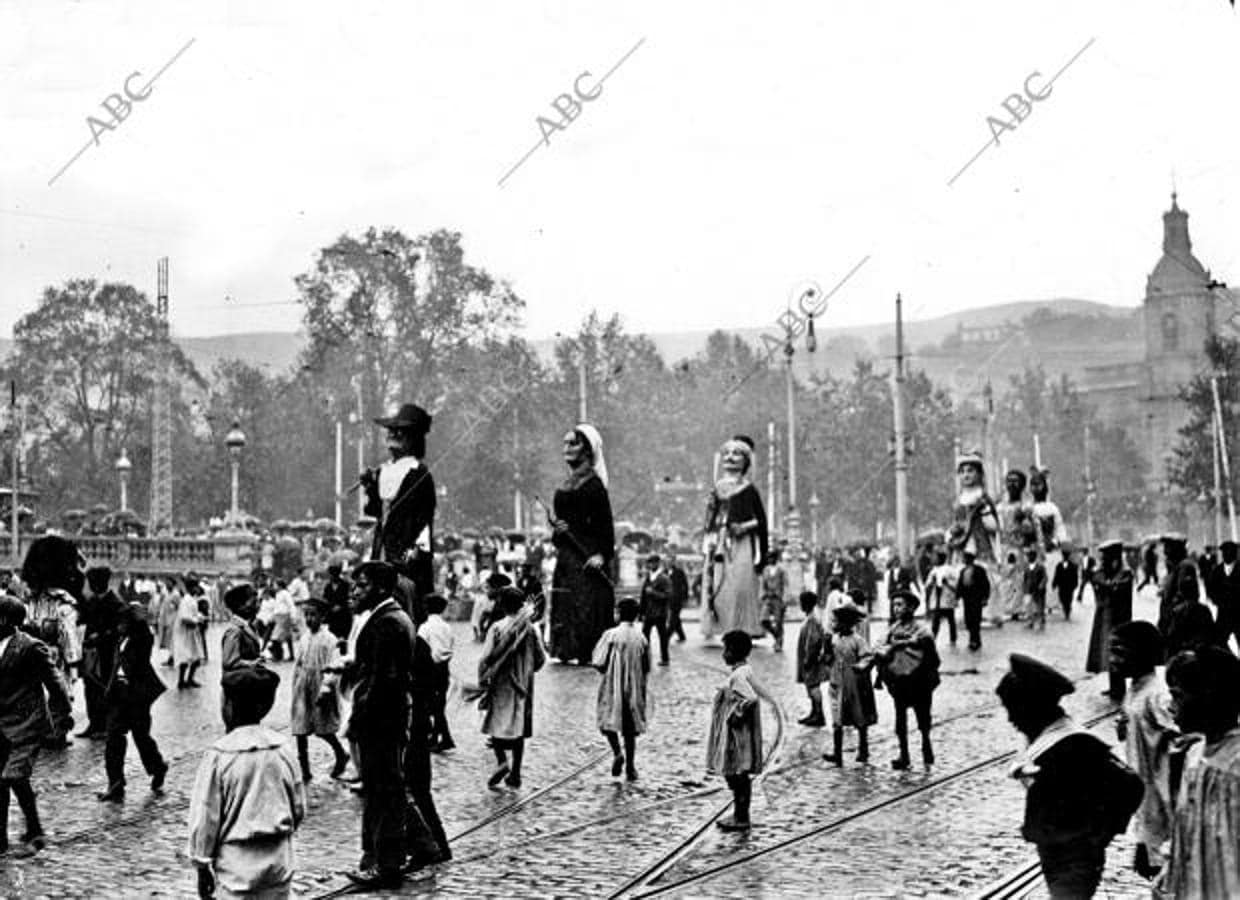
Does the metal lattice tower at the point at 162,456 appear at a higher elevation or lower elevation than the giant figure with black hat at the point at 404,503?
higher

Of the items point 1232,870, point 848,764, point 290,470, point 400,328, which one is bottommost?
point 848,764

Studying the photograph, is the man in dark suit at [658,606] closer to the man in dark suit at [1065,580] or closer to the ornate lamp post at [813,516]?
the man in dark suit at [1065,580]

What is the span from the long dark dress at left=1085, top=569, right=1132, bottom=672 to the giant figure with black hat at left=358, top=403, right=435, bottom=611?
23.7 ft

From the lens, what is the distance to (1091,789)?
5809 mm

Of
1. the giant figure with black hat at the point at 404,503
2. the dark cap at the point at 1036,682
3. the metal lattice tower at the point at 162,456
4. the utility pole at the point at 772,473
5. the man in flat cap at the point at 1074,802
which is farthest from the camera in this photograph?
the utility pole at the point at 772,473

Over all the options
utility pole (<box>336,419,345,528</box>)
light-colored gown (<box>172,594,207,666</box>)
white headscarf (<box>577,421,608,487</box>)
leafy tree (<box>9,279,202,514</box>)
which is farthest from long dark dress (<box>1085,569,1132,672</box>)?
leafy tree (<box>9,279,202,514</box>)

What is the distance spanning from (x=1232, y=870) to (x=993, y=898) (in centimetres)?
291

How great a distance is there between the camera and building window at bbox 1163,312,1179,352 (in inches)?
3863

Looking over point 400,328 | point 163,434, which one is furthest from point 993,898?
point 400,328

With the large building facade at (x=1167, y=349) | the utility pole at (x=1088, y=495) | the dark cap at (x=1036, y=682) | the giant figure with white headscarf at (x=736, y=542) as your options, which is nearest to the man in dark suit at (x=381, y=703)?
the dark cap at (x=1036, y=682)

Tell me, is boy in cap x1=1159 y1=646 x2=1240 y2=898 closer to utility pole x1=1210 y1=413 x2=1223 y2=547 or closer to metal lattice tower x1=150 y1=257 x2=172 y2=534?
metal lattice tower x1=150 y1=257 x2=172 y2=534

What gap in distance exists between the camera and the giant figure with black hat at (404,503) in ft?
44.4

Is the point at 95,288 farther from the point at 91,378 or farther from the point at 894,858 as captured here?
the point at 894,858

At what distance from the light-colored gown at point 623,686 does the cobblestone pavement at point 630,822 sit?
47 cm
